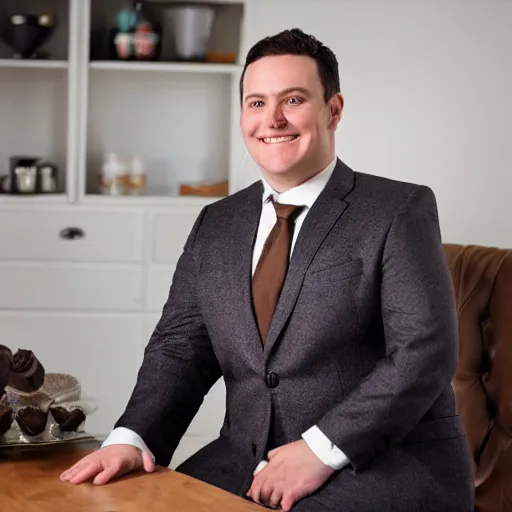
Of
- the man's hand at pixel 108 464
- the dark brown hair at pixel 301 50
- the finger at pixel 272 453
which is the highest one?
the dark brown hair at pixel 301 50

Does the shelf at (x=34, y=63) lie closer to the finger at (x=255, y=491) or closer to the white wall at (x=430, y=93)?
the white wall at (x=430, y=93)

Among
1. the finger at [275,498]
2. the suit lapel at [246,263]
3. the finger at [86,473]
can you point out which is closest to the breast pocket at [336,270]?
the suit lapel at [246,263]

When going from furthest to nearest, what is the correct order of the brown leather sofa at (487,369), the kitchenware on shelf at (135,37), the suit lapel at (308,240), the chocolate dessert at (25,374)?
the kitchenware on shelf at (135,37) < the brown leather sofa at (487,369) < the suit lapel at (308,240) < the chocolate dessert at (25,374)

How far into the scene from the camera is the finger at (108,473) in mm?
1564

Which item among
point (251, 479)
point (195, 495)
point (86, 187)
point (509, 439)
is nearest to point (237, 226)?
point (251, 479)

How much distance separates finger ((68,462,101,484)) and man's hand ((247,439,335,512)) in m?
0.29

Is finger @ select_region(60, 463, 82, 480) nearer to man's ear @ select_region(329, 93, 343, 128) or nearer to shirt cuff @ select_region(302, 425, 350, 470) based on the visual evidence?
shirt cuff @ select_region(302, 425, 350, 470)

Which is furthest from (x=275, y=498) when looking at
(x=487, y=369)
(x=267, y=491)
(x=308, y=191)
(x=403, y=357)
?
(x=487, y=369)

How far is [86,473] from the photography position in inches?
61.8

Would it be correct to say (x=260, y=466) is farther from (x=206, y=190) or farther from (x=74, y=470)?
(x=206, y=190)

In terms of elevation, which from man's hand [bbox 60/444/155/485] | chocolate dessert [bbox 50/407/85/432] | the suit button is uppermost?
the suit button

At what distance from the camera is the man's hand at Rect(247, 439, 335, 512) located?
1.68 metres

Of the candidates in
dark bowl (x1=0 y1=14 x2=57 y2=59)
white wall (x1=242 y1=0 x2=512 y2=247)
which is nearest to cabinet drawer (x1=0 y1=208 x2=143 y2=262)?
white wall (x1=242 y1=0 x2=512 y2=247)

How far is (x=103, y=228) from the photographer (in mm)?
3713
